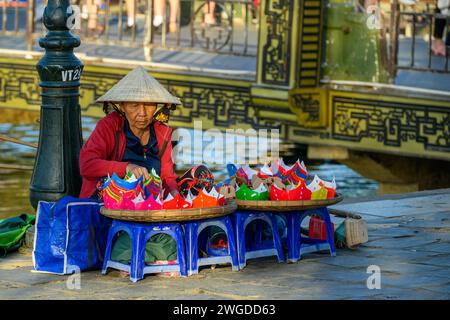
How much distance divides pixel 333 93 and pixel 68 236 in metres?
7.15

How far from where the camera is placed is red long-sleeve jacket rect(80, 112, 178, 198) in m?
7.09

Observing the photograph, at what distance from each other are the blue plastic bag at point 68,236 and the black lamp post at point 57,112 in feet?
1.75

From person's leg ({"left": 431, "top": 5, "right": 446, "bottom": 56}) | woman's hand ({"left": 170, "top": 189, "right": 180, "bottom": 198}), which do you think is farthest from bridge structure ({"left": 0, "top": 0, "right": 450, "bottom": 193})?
woman's hand ({"left": 170, "top": 189, "right": 180, "bottom": 198})

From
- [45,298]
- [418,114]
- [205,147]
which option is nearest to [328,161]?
[205,147]

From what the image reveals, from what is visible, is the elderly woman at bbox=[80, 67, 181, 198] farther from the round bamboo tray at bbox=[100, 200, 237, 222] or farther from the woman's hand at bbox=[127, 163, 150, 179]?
the round bamboo tray at bbox=[100, 200, 237, 222]

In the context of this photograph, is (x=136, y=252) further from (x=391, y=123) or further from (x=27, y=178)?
(x=27, y=178)

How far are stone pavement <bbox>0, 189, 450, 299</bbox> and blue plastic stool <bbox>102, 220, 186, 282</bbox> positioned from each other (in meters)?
0.06

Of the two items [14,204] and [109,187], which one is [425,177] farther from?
[109,187]

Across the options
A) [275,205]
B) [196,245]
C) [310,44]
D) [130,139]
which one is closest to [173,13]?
[310,44]

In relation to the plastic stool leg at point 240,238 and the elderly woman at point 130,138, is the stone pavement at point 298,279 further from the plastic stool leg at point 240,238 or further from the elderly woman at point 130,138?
the elderly woman at point 130,138

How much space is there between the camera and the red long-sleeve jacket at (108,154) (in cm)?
709

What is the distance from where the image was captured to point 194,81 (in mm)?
14609

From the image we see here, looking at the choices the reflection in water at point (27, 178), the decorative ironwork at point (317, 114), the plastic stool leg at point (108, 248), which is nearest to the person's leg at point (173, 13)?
the decorative ironwork at point (317, 114)
